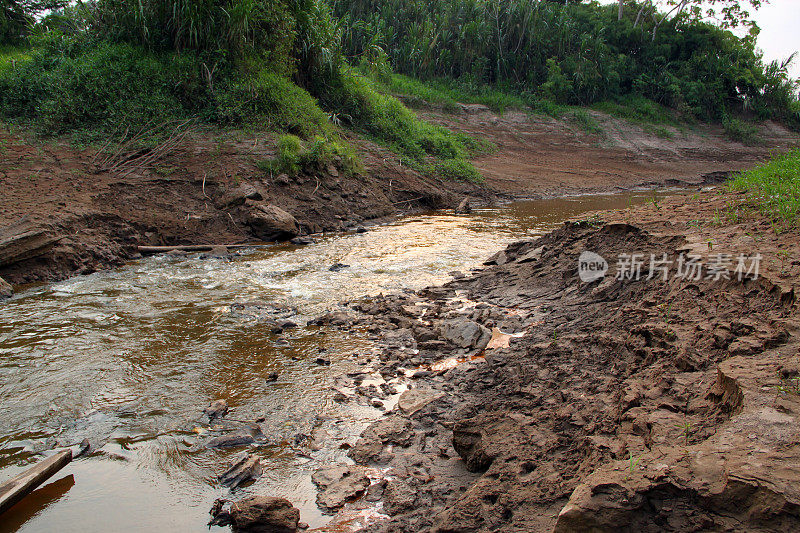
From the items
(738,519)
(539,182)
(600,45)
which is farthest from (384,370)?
(600,45)

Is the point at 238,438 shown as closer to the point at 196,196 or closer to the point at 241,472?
the point at 241,472

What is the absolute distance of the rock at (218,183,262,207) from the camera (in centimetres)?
1057

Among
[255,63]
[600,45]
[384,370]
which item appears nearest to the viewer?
[384,370]

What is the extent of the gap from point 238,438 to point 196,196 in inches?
313

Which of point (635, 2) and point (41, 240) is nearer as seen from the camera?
point (41, 240)

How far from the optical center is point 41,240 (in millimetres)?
7613

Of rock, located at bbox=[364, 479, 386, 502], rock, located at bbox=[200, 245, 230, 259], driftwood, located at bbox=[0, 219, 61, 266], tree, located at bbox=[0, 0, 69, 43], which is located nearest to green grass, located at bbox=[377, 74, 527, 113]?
tree, located at bbox=[0, 0, 69, 43]

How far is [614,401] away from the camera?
317cm

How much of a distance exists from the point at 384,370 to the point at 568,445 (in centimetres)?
210

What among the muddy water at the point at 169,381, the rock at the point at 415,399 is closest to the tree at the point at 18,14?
the muddy water at the point at 169,381

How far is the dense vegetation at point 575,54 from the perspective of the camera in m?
26.4

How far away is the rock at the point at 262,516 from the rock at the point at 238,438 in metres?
0.73

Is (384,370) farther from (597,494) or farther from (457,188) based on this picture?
(457,188)

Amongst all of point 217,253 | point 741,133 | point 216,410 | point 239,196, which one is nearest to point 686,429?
point 216,410
